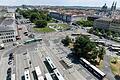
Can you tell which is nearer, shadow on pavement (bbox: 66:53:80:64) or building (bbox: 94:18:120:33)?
shadow on pavement (bbox: 66:53:80:64)

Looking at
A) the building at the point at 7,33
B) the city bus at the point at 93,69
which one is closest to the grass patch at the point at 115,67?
the city bus at the point at 93,69

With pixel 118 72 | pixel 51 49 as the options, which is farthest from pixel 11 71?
pixel 118 72

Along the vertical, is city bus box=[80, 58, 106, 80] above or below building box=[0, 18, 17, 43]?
below

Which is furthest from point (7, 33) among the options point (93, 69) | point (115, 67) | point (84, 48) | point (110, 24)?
point (110, 24)

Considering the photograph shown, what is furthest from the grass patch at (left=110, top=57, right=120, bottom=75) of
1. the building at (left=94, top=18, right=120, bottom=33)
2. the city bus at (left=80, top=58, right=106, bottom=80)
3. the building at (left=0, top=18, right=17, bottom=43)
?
the building at (left=0, top=18, right=17, bottom=43)

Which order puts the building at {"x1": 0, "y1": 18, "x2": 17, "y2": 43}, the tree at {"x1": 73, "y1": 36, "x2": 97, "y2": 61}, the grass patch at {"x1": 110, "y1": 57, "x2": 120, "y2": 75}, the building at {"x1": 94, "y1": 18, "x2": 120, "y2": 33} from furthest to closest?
the building at {"x1": 94, "y1": 18, "x2": 120, "y2": 33}
the building at {"x1": 0, "y1": 18, "x2": 17, "y2": 43}
the tree at {"x1": 73, "y1": 36, "x2": 97, "y2": 61}
the grass patch at {"x1": 110, "y1": 57, "x2": 120, "y2": 75}

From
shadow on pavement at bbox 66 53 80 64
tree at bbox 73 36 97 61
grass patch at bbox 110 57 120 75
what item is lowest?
grass patch at bbox 110 57 120 75

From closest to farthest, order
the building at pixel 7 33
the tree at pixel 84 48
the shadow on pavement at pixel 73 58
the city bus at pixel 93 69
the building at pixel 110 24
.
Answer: the city bus at pixel 93 69, the tree at pixel 84 48, the shadow on pavement at pixel 73 58, the building at pixel 7 33, the building at pixel 110 24

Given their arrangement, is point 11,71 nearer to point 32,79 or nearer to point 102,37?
point 32,79

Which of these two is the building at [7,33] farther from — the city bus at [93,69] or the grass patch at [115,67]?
the grass patch at [115,67]

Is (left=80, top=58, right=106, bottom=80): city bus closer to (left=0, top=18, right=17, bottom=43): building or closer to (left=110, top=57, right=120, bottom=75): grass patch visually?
(left=110, top=57, right=120, bottom=75): grass patch

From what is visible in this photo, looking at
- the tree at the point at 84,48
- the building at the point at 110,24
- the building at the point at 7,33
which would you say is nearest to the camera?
the tree at the point at 84,48
